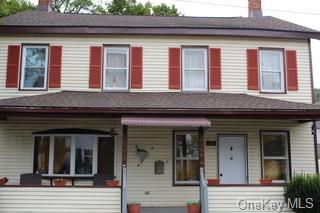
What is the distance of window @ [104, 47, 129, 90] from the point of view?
47.1ft

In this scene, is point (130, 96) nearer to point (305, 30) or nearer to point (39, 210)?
point (39, 210)

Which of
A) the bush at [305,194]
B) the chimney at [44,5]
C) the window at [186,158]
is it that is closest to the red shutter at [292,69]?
the window at [186,158]

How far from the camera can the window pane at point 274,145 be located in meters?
14.0

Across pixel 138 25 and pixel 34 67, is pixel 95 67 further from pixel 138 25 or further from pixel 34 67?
pixel 138 25

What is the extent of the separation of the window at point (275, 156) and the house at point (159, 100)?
33 mm

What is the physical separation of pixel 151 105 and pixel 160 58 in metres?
2.85

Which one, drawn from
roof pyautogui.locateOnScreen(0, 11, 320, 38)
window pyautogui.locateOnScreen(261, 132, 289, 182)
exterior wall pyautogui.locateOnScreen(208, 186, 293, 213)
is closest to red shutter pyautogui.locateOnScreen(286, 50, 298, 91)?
roof pyautogui.locateOnScreen(0, 11, 320, 38)

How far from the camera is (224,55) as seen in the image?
14641 millimetres

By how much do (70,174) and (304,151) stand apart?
25.4ft

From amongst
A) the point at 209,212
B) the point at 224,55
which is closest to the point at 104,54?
the point at 224,55

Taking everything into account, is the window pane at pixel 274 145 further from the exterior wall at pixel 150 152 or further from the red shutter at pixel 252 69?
the red shutter at pixel 252 69

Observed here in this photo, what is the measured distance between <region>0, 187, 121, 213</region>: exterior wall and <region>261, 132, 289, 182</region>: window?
5.53 meters

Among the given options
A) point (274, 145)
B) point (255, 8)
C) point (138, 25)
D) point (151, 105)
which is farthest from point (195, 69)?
point (255, 8)

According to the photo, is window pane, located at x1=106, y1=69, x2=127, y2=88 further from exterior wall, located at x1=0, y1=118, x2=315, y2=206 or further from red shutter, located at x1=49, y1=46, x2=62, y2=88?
red shutter, located at x1=49, y1=46, x2=62, y2=88
